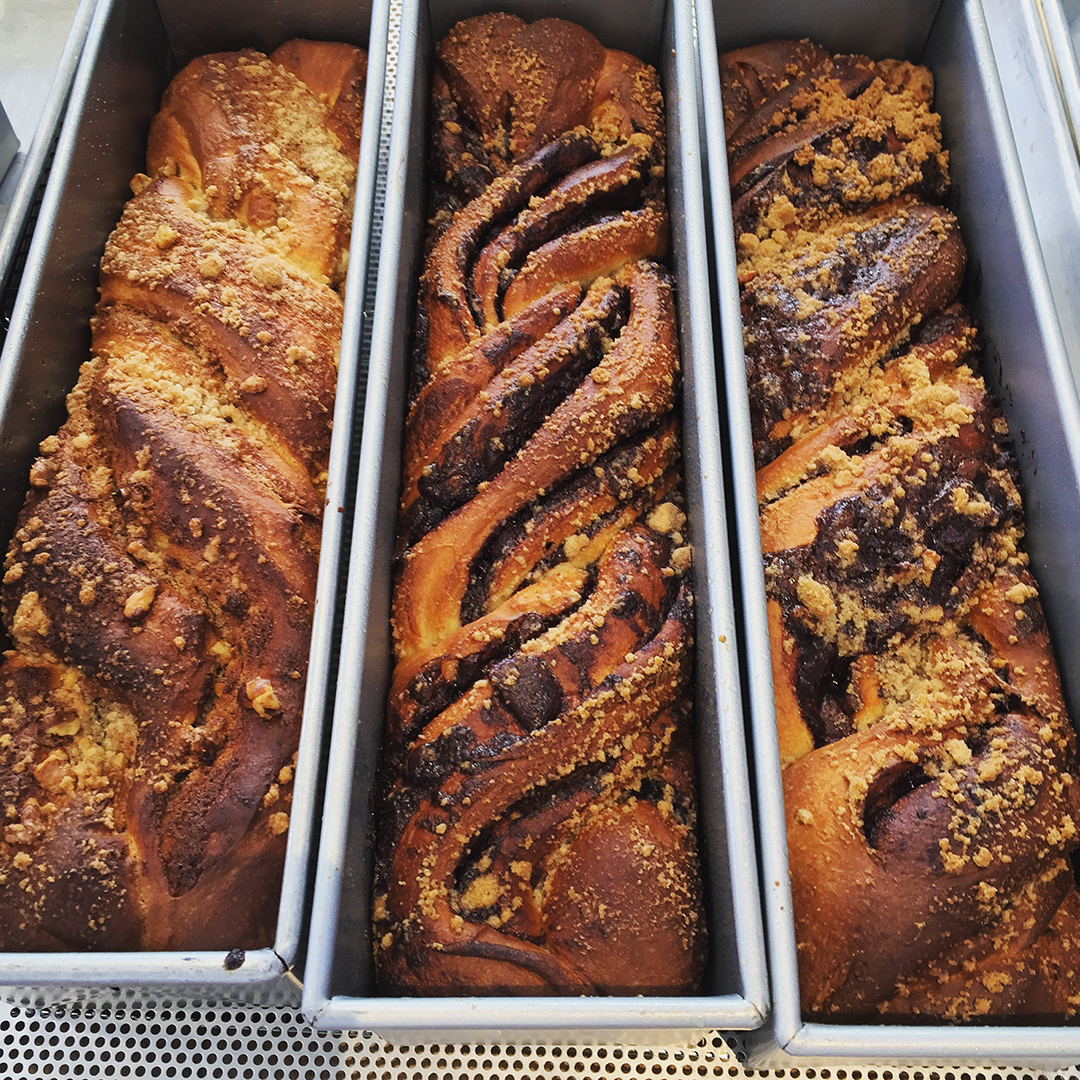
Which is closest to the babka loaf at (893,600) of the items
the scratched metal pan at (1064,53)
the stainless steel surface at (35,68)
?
the scratched metal pan at (1064,53)

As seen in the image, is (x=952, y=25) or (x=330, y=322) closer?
(x=330, y=322)

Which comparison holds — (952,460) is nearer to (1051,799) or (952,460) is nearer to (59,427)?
(1051,799)

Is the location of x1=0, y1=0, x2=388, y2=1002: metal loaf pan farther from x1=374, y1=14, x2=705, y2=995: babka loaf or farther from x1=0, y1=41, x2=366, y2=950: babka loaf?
x1=374, y1=14, x2=705, y2=995: babka loaf

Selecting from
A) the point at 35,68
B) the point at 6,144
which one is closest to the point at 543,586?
the point at 6,144

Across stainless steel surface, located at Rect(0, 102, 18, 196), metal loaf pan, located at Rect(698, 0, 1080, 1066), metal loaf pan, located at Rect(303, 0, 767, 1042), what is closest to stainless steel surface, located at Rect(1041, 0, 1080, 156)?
metal loaf pan, located at Rect(698, 0, 1080, 1066)

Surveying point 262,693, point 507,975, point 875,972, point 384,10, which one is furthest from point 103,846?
point 384,10
